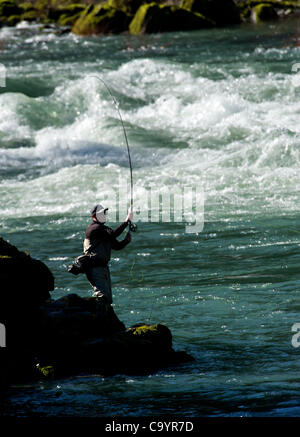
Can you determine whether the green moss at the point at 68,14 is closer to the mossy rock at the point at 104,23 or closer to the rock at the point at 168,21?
the mossy rock at the point at 104,23

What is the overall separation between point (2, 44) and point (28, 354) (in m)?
32.8

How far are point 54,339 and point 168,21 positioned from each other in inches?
1331

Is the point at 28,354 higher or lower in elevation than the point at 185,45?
lower

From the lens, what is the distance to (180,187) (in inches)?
595

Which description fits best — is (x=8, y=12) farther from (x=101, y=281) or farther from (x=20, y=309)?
(x=20, y=309)

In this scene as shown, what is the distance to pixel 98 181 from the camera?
16.0m

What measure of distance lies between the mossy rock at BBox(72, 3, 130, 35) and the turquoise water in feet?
24.1

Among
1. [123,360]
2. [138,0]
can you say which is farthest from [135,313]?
[138,0]

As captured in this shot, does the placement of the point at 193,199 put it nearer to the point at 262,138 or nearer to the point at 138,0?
the point at 262,138

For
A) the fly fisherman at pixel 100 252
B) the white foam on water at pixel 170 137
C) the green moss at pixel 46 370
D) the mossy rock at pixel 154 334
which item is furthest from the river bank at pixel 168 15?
the green moss at pixel 46 370

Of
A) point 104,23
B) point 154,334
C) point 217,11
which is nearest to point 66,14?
point 104,23

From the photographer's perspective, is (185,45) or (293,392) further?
(185,45)

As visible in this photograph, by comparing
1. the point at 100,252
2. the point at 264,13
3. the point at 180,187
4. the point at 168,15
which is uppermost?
the point at 264,13

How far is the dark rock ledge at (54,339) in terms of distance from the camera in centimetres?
670
